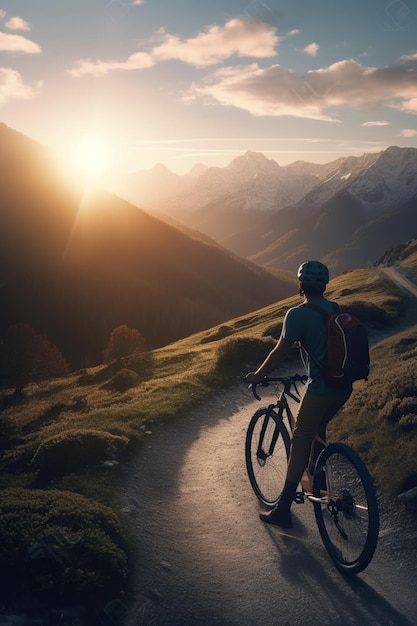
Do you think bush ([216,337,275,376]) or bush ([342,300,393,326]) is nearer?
bush ([216,337,275,376])

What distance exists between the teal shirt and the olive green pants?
0.41 ft

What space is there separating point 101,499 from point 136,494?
94 cm

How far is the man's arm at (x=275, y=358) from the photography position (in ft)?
26.9

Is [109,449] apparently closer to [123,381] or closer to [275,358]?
[275,358]

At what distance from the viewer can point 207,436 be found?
1544 cm

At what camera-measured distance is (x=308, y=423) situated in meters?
8.08

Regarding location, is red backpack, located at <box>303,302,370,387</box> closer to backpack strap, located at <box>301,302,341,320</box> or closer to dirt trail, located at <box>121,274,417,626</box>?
backpack strap, located at <box>301,302,341,320</box>

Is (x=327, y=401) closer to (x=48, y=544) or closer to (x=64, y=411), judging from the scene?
(x=48, y=544)

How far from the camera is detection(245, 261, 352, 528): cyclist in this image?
7785 millimetres

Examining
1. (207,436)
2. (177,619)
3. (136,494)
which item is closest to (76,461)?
(136,494)

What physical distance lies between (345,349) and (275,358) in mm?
1382

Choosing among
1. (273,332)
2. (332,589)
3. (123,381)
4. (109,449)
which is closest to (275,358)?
(332,589)

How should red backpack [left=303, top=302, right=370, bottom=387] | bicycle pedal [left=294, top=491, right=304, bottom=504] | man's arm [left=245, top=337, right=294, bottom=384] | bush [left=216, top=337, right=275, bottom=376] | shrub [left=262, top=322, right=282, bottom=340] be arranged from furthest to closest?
shrub [left=262, top=322, right=282, bottom=340] → bush [left=216, top=337, right=275, bottom=376] → bicycle pedal [left=294, top=491, right=304, bottom=504] → man's arm [left=245, top=337, right=294, bottom=384] → red backpack [left=303, top=302, right=370, bottom=387]

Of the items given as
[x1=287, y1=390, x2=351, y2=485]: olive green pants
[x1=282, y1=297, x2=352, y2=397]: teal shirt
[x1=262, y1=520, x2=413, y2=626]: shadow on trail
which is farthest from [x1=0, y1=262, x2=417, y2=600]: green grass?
[x1=282, y1=297, x2=352, y2=397]: teal shirt
